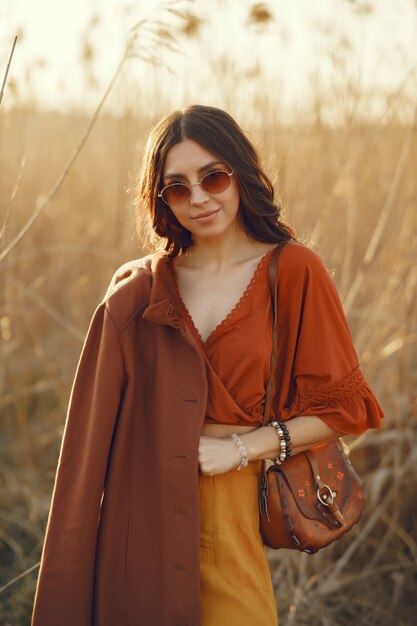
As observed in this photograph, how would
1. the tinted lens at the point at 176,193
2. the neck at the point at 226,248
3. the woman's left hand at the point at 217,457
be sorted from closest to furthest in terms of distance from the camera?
the woman's left hand at the point at 217,457 < the tinted lens at the point at 176,193 < the neck at the point at 226,248

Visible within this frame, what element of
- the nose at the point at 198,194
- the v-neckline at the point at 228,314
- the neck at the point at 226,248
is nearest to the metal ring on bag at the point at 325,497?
the v-neckline at the point at 228,314

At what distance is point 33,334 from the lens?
13.0 ft

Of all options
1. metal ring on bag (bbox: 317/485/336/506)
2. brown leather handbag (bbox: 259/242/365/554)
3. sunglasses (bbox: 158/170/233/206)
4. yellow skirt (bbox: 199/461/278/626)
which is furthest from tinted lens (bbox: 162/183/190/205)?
metal ring on bag (bbox: 317/485/336/506)

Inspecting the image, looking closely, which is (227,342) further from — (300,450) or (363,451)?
(363,451)

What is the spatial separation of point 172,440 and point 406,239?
6.33ft

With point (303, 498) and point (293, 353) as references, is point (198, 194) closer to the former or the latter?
point (293, 353)

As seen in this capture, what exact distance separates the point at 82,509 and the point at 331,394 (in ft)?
2.25

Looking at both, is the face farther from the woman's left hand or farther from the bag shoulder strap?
the woman's left hand

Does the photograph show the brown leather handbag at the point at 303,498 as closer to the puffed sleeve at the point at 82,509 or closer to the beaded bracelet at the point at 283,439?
the beaded bracelet at the point at 283,439

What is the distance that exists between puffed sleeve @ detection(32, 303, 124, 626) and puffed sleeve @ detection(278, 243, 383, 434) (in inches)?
17.2

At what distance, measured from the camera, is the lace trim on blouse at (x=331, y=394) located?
73.2 inches

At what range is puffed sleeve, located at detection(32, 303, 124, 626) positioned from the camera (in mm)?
1888

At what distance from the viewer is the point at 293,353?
190 centimetres

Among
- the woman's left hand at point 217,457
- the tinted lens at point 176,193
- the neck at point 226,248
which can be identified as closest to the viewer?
the woman's left hand at point 217,457
